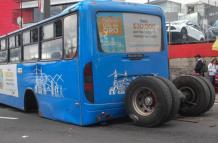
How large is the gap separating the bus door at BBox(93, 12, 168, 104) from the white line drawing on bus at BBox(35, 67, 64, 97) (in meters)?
1.08

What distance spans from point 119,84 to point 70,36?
142 centimetres

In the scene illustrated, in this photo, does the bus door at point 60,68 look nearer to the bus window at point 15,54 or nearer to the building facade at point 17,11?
the bus window at point 15,54

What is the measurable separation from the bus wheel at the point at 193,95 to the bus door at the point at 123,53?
570 mm

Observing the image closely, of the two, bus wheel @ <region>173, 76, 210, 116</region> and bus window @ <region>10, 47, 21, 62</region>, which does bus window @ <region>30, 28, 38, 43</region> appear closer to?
bus window @ <region>10, 47, 21, 62</region>

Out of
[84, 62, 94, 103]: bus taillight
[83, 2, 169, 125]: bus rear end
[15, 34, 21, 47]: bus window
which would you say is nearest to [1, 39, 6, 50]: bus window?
[15, 34, 21, 47]: bus window

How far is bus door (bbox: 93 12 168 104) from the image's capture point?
9.32 meters

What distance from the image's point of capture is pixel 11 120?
1128 cm

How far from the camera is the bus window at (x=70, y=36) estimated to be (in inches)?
371

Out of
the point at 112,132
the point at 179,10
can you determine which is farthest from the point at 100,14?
the point at 179,10

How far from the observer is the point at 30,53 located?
38.4 feet

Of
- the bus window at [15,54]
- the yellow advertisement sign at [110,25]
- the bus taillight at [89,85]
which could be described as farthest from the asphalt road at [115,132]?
the bus window at [15,54]

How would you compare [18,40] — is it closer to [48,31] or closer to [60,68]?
[48,31]

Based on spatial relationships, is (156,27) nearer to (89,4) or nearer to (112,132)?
(89,4)

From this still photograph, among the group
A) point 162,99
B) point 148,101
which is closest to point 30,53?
point 148,101
